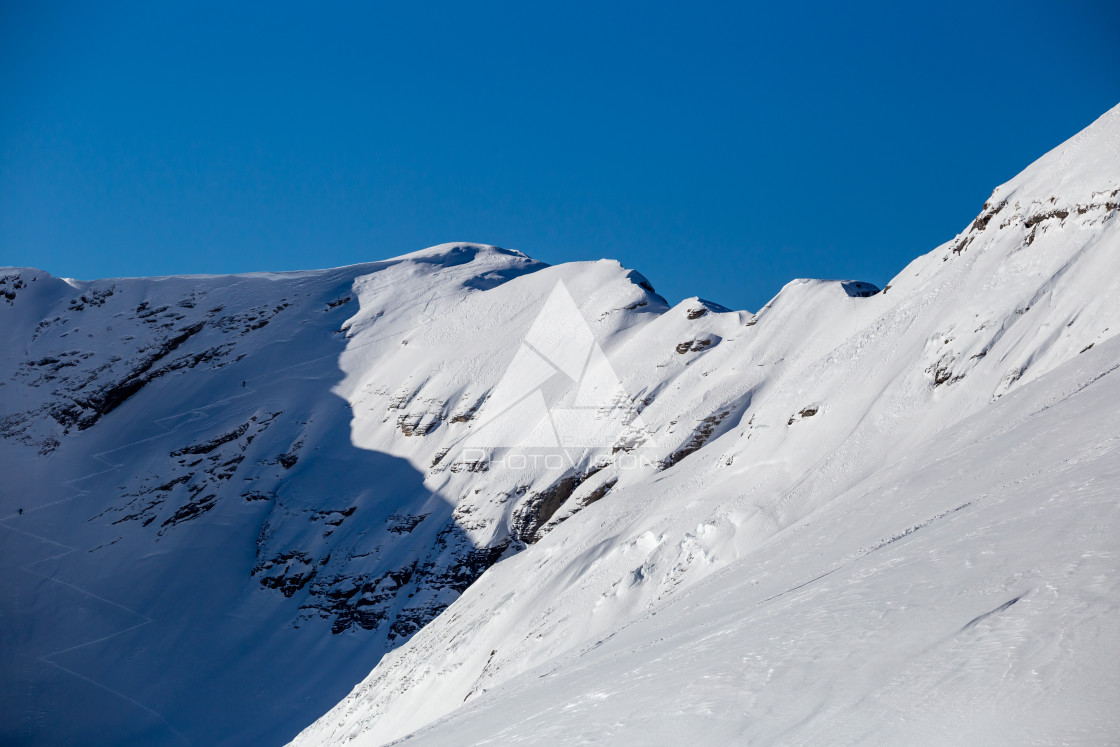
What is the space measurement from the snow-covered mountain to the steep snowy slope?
79mm

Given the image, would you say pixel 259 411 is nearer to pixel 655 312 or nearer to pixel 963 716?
pixel 655 312

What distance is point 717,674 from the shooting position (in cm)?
992

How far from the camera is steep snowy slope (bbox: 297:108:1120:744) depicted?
8.22 metres

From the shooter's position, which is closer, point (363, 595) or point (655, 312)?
point (363, 595)

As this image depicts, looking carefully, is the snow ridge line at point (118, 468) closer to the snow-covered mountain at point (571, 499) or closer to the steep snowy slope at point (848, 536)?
the snow-covered mountain at point (571, 499)

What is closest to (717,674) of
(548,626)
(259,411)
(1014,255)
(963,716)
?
(963,716)

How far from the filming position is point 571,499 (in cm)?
4956

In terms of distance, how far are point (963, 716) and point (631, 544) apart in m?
27.1

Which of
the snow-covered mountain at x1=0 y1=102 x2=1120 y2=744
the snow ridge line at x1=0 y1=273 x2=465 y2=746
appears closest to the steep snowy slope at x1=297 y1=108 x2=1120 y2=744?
the snow-covered mountain at x1=0 y1=102 x2=1120 y2=744

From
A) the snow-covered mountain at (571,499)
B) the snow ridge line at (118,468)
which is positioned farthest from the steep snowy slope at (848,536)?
the snow ridge line at (118,468)

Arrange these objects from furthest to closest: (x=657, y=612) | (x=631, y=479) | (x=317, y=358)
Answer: (x=317, y=358) < (x=631, y=479) < (x=657, y=612)

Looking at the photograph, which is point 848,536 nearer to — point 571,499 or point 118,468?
point 571,499

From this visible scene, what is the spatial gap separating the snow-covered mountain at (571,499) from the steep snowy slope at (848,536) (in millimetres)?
79

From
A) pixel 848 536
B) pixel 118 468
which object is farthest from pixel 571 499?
pixel 118 468
